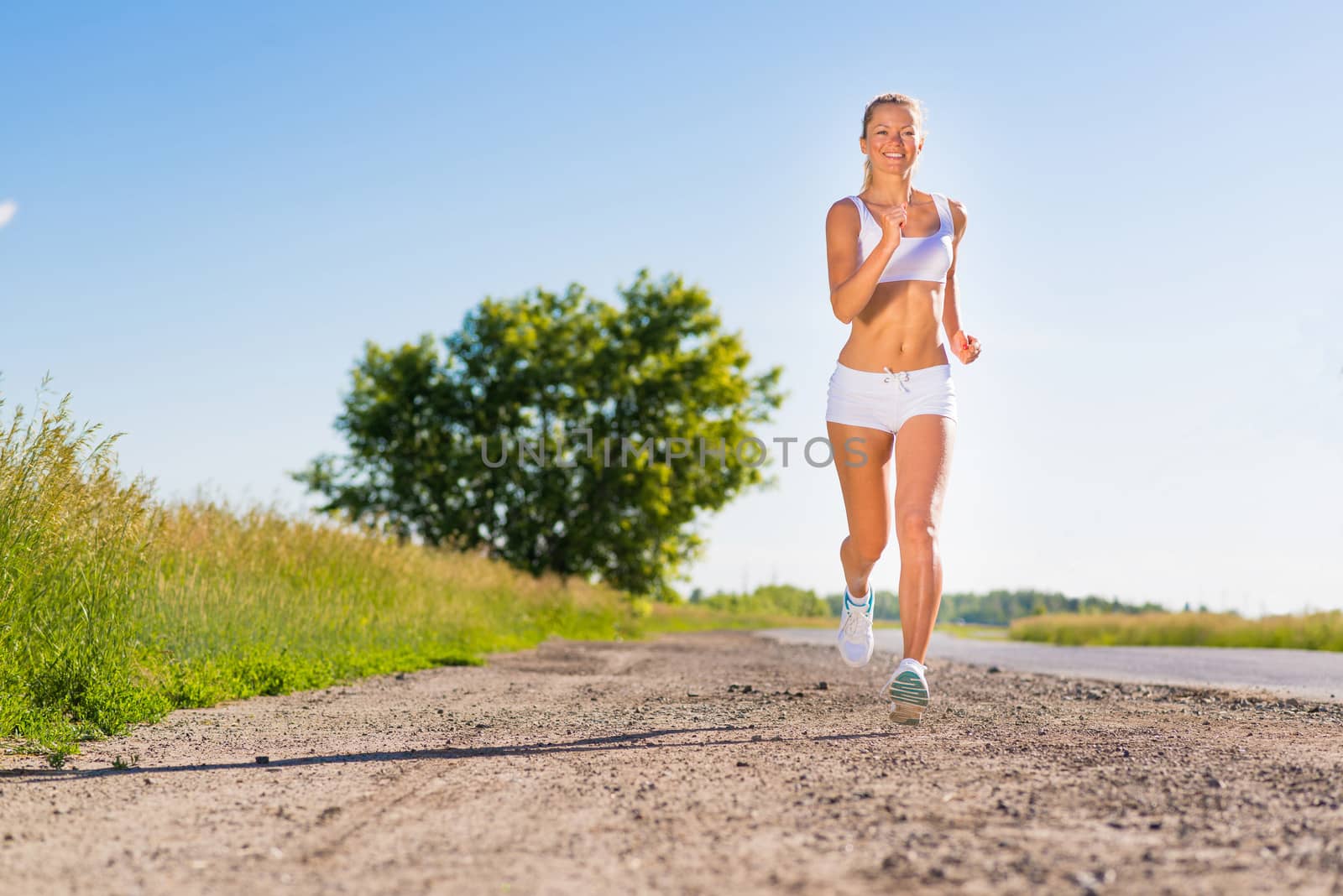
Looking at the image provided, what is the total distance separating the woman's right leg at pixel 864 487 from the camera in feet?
17.8

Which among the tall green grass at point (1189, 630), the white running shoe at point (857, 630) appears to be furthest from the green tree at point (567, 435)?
the white running shoe at point (857, 630)

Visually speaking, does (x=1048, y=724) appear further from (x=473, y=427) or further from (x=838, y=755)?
(x=473, y=427)

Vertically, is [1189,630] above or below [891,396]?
below

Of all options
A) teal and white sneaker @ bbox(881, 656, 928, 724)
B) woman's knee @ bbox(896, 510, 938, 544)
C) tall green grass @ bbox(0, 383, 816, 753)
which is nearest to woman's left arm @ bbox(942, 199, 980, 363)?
woman's knee @ bbox(896, 510, 938, 544)

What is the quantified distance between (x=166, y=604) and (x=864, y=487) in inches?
212

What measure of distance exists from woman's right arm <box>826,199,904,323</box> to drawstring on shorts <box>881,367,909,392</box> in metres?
0.32

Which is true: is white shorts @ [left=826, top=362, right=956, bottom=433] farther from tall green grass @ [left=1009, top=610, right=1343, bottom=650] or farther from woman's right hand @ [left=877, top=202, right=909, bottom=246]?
tall green grass @ [left=1009, top=610, right=1343, bottom=650]

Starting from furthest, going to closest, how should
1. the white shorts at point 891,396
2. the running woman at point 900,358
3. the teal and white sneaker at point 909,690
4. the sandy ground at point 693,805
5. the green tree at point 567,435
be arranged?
the green tree at point 567,435
the white shorts at point 891,396
the running woman at point 900,358
the teal and white sneaker at point 909,690
the sandy ground at point 693,805

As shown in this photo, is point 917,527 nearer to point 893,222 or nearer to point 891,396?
point 891,396

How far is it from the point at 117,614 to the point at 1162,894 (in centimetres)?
554

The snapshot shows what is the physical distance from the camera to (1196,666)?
1191cm

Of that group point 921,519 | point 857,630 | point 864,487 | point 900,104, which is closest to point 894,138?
point 900,104

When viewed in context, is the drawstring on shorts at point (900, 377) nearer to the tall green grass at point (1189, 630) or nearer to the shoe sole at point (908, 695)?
the shoe sole at point (908, 695)

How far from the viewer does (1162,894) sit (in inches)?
88.1
